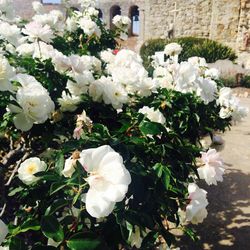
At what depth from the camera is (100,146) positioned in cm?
156

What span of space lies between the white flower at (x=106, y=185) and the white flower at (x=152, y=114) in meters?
0.89

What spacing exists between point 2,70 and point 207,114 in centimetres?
149

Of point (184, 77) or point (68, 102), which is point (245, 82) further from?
point (68, 102)

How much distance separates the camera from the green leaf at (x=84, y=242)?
1.28 meters

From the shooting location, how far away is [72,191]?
1.38 m

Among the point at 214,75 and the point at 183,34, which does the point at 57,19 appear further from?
the point at 183,34

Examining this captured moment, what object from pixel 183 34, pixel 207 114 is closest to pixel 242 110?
pixel 207 114

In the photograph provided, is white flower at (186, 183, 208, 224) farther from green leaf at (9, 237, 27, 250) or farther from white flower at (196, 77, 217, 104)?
green leaf at (9, 237, 27, 250)

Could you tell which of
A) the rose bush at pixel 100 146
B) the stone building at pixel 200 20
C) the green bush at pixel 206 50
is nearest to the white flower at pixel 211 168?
the rose bush at pixel 100 146

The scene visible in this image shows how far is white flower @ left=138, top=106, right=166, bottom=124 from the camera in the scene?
2049 mm

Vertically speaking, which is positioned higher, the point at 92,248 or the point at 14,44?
the point at 14,44

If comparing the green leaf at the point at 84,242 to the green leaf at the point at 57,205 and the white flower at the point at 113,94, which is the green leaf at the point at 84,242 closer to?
the green leaf at the point at 57,205

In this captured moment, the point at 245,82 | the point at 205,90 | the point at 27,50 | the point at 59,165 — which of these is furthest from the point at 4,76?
the point at 245,82

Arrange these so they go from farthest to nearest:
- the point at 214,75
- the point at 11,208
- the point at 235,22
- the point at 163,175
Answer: the point at 235,22 < the point at 214,75 < the point at 11,208 < the point at 163,175
